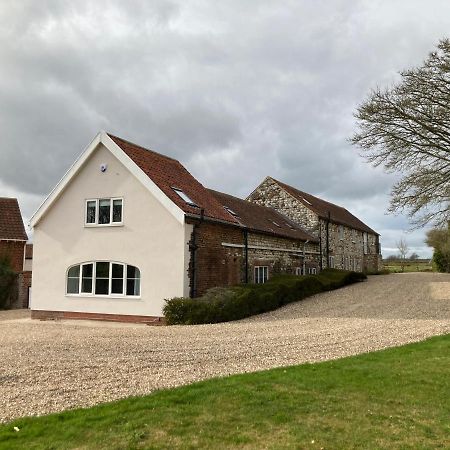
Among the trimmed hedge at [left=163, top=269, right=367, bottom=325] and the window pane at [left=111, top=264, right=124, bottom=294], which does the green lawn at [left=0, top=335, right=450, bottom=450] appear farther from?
the window pane at [left=111, top=264, right=124, bottom=294]

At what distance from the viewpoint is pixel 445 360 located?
8.87 metres

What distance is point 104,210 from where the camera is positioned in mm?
18875

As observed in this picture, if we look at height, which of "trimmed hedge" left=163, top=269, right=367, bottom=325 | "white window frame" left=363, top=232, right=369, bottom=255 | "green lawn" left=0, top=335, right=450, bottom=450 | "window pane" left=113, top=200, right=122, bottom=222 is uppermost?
"white window frame" left=363, top=232, right=369, bottom=255

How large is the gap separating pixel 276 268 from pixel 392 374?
651 inches

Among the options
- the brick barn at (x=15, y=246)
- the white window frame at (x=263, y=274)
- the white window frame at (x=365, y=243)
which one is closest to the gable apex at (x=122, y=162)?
the white window frame at (x=263, y=274)

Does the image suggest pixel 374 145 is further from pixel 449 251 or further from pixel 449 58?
pixel 449 251

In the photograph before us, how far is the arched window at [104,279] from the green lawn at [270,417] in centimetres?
1064

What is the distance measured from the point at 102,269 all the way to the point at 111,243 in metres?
1.09

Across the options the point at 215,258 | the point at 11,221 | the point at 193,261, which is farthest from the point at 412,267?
the point at 193,261

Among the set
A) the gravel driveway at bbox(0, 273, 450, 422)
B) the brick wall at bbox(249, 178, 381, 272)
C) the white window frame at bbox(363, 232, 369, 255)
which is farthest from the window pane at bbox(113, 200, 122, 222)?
the white window frame at bbox(363, 232, 369, 255)

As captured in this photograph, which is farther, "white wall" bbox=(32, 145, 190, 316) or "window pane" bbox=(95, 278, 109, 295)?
"window pane" bbox=(95, 278, 109, 295)

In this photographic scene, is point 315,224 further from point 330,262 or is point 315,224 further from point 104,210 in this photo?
point 104,210

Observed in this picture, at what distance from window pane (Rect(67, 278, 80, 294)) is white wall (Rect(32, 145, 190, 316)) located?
0.21m

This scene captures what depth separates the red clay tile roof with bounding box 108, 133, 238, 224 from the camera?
17.9 m
